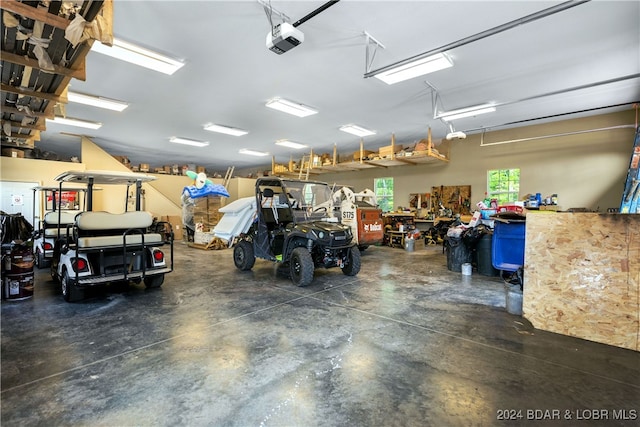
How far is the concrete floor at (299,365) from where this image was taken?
1772 millimetres

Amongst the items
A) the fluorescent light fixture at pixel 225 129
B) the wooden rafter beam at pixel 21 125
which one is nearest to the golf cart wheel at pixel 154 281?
the wooden rafter beam at pixel 21 125

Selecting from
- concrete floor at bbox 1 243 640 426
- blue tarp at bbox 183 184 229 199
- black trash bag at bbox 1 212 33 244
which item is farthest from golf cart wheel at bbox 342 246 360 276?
black trash bag at bbox 1 212 33 244

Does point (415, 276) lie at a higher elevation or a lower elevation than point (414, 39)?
lower

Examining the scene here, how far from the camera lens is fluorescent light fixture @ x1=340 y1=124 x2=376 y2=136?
27.7ft

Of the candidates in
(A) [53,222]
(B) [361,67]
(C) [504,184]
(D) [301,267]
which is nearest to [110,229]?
(D) [301,267]

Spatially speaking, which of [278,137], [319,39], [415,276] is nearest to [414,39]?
[319,39]

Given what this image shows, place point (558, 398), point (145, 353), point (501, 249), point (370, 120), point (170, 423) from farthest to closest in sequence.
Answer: point (370, 120), point (501, 249), point (145, 353), point (558, 398), point (170, 423)

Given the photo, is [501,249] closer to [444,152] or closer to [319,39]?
[319,39]

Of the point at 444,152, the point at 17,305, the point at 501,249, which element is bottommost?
the point at 17,305

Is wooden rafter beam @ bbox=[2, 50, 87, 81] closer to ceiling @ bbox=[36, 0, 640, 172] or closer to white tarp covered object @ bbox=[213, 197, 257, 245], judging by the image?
ceiling @ bbox=[36, 0, 640, 172]

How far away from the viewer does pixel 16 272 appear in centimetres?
380

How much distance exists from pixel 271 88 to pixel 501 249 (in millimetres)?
5091

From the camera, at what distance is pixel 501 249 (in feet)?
15.0

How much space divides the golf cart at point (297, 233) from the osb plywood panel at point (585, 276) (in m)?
2.62
